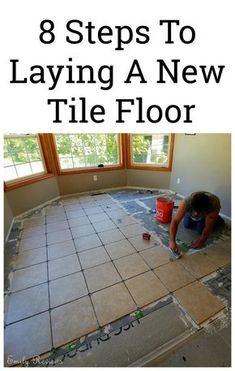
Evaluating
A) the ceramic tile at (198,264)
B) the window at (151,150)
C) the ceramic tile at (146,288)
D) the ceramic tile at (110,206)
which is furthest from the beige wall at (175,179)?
the ceramic tile at (146,288)

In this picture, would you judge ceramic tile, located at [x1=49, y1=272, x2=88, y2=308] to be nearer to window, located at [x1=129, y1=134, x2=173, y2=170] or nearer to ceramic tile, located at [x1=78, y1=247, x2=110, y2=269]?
ceramic tile, located at [x1=78, y1=247, x2=110, y2=269]

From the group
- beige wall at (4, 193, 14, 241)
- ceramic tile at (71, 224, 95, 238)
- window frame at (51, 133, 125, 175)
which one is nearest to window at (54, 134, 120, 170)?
window frame at (51, 133, 125, 175)

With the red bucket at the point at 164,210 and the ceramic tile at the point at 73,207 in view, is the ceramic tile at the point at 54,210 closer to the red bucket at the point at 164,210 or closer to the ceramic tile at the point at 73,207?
the ceramic tile at the point at 73,207

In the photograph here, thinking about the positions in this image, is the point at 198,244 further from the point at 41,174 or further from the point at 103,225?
the point at 41,174

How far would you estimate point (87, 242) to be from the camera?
2.20 meters

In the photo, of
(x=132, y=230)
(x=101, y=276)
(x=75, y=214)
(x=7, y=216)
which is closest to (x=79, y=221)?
(x=75, y=214)

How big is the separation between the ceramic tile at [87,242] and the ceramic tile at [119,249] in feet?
0.52

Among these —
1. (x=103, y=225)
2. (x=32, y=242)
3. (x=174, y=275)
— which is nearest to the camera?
(x=174, y=275)

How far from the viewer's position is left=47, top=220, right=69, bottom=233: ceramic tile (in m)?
2.52

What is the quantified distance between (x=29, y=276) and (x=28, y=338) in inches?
23.6

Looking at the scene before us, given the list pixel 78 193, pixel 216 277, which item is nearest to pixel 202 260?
pixel 216 277

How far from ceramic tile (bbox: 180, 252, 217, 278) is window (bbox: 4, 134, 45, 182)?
A: 8.84ft

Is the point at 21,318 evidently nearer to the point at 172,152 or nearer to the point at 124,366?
the point at 124,366

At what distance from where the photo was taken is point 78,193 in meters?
3.65
